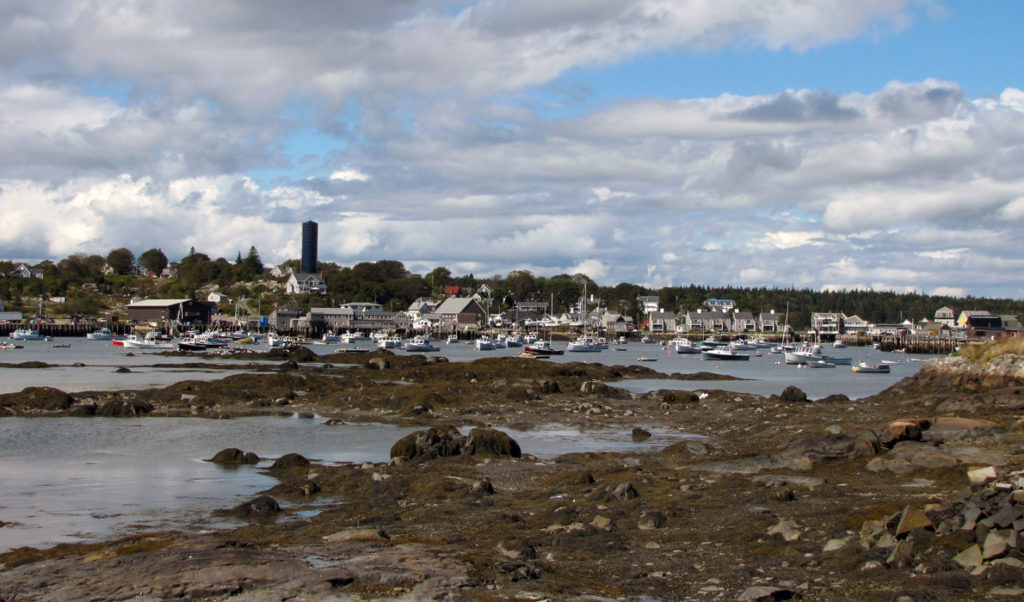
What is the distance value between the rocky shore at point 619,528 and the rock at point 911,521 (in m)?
0.03

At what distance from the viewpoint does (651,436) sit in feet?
102

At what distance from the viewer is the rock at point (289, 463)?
23.6 metres

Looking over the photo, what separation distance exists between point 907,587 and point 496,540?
646 centimetres

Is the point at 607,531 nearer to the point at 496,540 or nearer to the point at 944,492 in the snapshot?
the point at 496,540

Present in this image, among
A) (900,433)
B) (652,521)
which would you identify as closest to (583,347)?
(900,433)

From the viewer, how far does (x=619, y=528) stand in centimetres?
1522

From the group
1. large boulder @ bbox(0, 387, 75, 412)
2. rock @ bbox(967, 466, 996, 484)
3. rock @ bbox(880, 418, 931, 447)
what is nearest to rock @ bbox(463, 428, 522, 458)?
rock @ bbox(880, 418, 931, 447)

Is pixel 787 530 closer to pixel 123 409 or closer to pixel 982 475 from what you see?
pixel 982 475

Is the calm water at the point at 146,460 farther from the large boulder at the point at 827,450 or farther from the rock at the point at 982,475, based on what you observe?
the rock at the point at 982,475

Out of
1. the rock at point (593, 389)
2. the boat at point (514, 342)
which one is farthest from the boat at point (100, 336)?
the rock at point (593, 389)

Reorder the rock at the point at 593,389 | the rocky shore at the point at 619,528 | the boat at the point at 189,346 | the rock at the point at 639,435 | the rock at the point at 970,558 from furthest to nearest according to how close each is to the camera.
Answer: the boat at the point at 189,346 < the rock at the point at 593,389 < the rock at the point at 639,435 < the rocky shore at the point at 619,528 < the rock at the point at 970,558

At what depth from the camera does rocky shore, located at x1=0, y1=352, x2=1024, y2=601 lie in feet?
37.8

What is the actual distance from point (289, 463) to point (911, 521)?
1634 cm

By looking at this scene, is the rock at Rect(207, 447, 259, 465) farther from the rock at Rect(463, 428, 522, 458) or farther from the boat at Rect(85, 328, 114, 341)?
the boat at Rect(85, 328, 114, 341)
